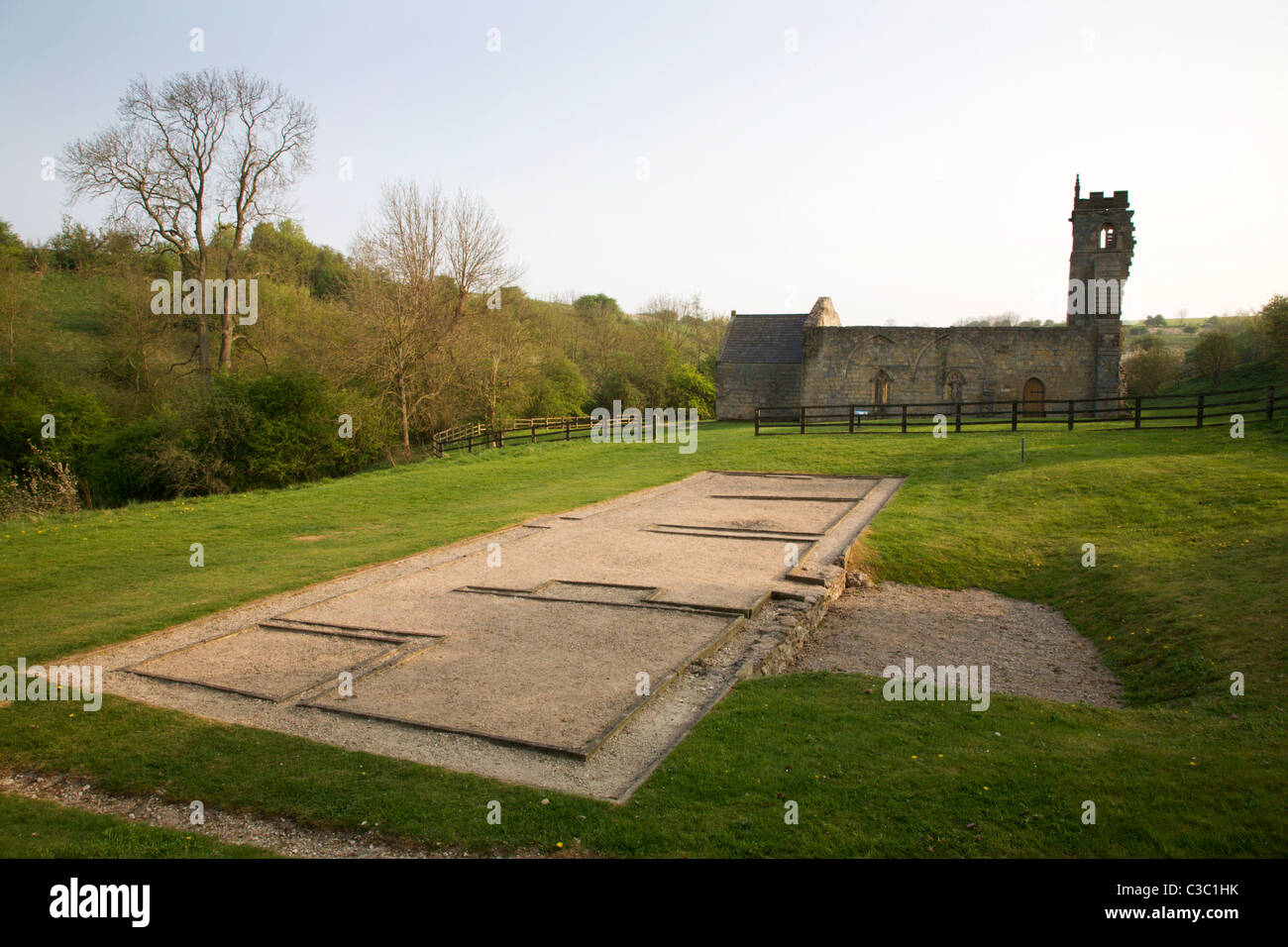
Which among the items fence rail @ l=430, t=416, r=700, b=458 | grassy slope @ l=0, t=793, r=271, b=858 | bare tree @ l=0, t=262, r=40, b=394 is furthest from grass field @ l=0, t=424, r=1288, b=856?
bare tree @ l=0, t=262, r=40, b=394

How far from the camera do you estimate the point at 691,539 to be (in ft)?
42.0

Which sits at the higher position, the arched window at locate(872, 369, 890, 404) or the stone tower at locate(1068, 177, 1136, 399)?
the stone tower at locate(1068, 177, 1136, 399)

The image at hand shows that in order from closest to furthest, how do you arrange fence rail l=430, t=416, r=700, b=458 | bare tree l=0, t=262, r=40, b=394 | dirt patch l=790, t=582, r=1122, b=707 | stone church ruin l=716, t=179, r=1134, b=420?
dirt patch l=790, t=582, r=1122, b=707, bare tree l=0, t=262, r=40, b=394, fence rail l=430, t=416, r=700, b=458, stone church ruin l=716, t=179, r=1134, b=420

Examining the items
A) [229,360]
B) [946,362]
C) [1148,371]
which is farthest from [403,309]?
[1148,371]

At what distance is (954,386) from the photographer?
3344cm

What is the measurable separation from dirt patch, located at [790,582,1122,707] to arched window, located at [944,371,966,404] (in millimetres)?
24936

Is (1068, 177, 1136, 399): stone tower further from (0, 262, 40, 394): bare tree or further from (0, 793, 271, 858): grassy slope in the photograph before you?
(0, 262, 40, 394): bare tree

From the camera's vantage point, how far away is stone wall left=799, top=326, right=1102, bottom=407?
32.0 meters

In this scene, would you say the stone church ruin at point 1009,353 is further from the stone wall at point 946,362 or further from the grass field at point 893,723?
the grass field at point 893,723

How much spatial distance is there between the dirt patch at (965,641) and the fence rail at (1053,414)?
12.6 meters

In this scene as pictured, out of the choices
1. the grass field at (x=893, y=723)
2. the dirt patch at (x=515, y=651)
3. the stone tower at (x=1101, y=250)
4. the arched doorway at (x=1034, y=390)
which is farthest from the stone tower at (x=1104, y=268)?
the dirt patch at (x=515, y=651)

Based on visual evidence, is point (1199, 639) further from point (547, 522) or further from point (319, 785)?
point (547, 522)

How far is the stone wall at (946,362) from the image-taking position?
32.0m
